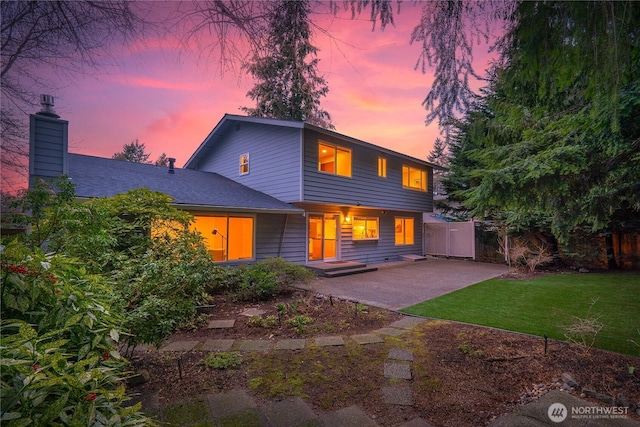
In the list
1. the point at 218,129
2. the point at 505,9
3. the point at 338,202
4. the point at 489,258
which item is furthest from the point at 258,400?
the point at 489,258

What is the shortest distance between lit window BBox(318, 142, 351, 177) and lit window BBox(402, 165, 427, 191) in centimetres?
394

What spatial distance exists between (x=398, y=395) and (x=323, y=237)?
8850 millimetres

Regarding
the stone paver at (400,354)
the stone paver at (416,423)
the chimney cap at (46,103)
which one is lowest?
the stone paver at (400,354)

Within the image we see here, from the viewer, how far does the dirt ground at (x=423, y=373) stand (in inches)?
102

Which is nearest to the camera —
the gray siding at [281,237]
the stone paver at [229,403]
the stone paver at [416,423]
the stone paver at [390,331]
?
the stone paver at [416,423]

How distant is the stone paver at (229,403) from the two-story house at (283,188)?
589 centimetres

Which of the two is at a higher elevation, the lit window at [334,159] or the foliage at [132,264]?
the lit window at [334,159]

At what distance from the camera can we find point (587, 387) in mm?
2729

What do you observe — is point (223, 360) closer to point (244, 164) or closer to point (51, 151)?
point (51, 151)

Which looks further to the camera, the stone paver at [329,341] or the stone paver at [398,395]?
the stone paver at [329,341]

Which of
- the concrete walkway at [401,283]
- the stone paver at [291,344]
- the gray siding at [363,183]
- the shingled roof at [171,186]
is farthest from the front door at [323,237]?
the stone paver at [291,344]

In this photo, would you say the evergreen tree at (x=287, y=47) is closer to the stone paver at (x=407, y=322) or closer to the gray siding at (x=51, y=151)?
the stone paver at (x=407, y=322)

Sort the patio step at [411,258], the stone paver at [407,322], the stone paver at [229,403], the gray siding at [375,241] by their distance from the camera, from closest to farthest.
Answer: the stone paver at [229,403] < the stone paver at [407,322] < the gray siding at [375,241] < the patio step at [411,258]

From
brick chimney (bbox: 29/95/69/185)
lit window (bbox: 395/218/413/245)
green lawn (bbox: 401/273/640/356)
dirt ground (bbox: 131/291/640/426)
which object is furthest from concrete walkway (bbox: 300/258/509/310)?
brick chimney (bbox: 29/95/69/185)
